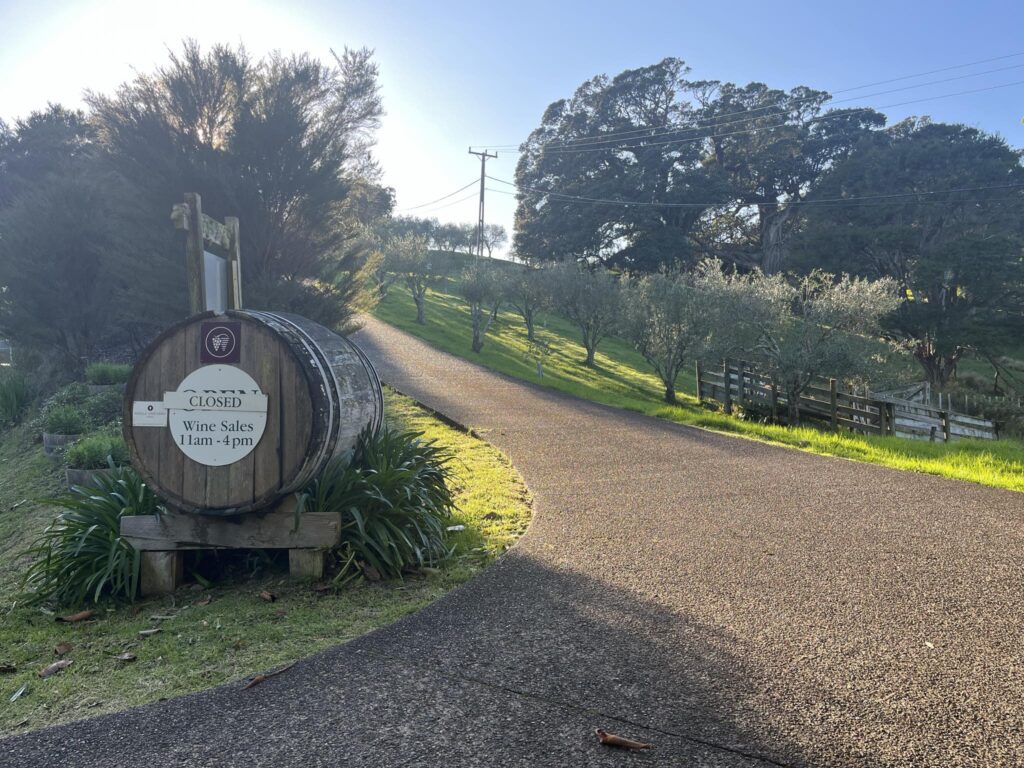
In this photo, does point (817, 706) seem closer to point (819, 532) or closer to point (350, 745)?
point (350, 745)

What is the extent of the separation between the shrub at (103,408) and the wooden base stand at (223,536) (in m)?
7.49

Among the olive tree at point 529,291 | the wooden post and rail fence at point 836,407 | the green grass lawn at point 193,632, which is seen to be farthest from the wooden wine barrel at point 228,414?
the olive tree at point 529,291

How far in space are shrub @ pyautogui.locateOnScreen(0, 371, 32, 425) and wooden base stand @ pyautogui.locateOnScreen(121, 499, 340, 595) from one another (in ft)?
41.7

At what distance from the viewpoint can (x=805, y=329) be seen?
16.3m

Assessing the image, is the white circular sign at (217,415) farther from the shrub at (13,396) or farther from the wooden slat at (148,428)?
the shrub at (13,396)

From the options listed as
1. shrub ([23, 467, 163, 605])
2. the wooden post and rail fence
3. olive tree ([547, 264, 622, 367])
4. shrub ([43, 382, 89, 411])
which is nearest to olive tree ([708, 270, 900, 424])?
the wooden post and rail fence

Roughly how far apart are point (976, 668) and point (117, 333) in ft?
65.5

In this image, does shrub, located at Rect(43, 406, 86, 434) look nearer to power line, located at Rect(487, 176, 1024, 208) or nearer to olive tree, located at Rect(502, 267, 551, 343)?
olive tree, located at Rect(502, 267, 551, 343)

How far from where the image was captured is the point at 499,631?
378cm

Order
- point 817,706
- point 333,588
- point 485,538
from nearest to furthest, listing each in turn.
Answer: point 817,706 → point 333,588 → point 485,538

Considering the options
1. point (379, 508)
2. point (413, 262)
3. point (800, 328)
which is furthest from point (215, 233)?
point (413, 262)

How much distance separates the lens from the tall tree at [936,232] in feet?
104

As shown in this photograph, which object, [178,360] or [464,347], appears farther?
[464,347]

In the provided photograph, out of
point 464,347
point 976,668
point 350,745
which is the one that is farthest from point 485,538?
point 464,347
